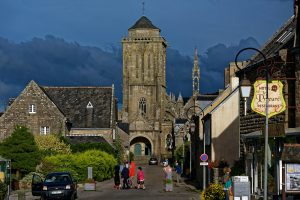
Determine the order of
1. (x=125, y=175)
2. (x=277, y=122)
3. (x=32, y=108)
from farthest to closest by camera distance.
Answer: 1. (x=32, y=108)
2. (x=125, y=175)
3. (x=277, y=122)

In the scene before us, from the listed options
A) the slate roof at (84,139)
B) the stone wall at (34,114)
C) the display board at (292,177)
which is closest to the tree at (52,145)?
the slate roof at (84,139)

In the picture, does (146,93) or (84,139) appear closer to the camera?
(84,139)

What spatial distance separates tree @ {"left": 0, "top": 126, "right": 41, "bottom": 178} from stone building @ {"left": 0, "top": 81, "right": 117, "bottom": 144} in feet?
56.8

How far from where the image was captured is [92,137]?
78188 millimetres

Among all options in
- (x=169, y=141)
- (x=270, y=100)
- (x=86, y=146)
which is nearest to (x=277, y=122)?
(x=270, y=100)

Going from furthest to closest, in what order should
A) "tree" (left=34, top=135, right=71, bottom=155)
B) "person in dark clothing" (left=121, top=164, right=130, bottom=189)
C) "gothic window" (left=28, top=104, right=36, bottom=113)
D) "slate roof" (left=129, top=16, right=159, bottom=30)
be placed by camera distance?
"slate roof" (left=129, top=16, right=159, bottom=30), "gothic window" (left=28, top=104, right=36, bottom=113), "tree" (left=34, top=135, right=71, bottom=155), "person in dark clothing" (left=121, top=164, right=130, bottom=189)

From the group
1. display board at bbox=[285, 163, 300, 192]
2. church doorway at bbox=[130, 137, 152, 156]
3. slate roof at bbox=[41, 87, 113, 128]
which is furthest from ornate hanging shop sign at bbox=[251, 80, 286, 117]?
church doorway at bbox=[130, 137, 152, 156]

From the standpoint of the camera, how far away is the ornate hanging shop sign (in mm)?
24331

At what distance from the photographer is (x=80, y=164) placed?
5734 centimetres

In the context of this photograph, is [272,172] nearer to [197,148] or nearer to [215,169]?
[215,169]

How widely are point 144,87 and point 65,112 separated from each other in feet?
163

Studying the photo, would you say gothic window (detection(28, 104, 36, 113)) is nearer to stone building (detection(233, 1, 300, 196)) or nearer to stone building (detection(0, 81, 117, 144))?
stone building (detection(0, 81, 117, 144))

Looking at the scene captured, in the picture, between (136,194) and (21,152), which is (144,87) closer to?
(21,152)

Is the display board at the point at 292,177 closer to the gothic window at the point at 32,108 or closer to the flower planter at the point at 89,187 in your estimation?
the flower planter at the point at 89,187
